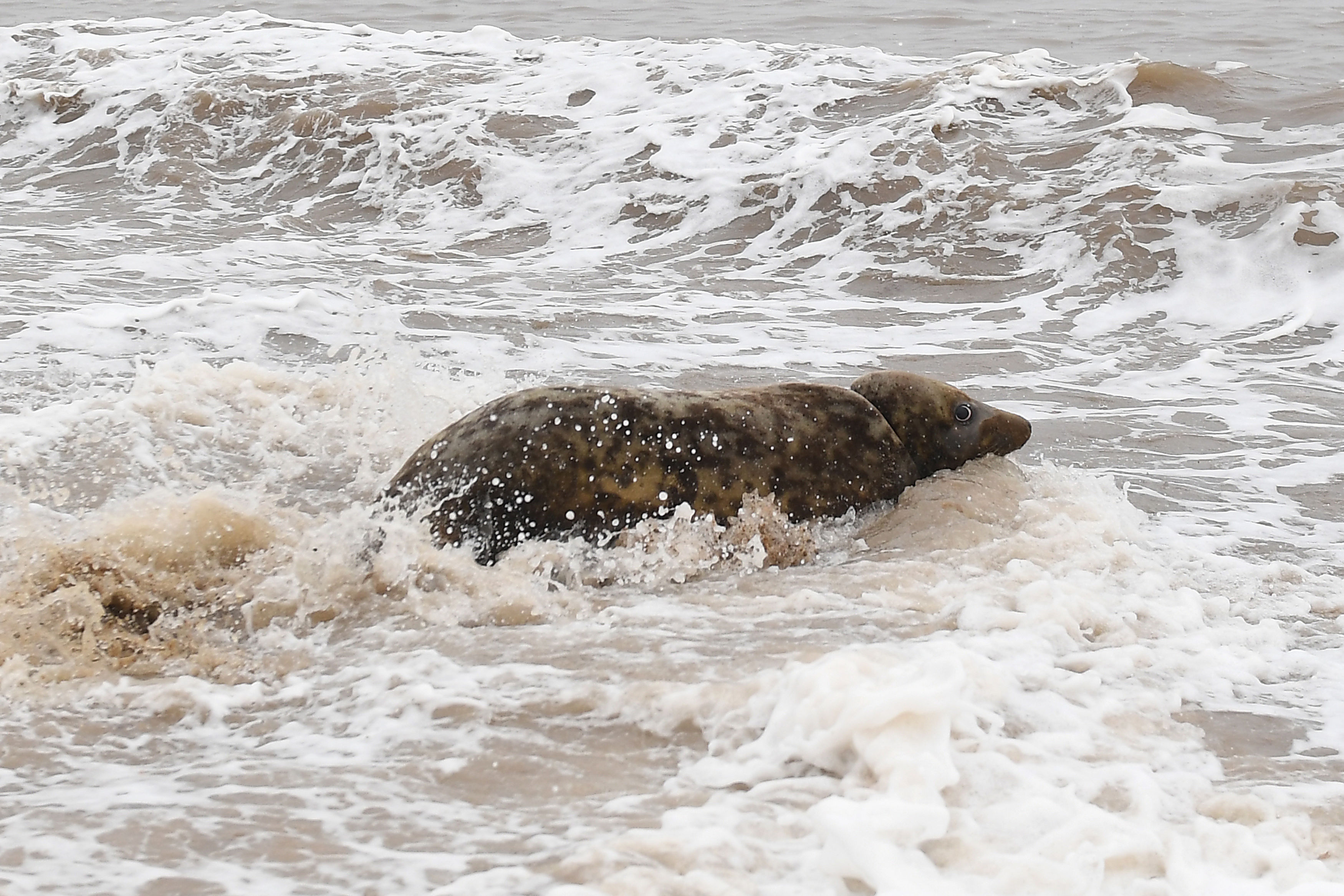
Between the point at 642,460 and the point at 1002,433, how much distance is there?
149 cm

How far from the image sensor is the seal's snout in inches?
191

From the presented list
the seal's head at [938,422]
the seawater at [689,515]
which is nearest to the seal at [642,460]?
the seal's head at [938,422]

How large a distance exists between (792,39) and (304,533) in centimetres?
1186

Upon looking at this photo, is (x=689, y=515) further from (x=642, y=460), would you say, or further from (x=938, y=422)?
(x=938, y=422)

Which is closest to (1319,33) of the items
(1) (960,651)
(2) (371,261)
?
(2) (371,261)

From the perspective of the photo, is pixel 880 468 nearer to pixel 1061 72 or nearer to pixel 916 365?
pixel 916 365

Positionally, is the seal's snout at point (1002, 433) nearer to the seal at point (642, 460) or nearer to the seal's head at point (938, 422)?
the seal's head at point (938, 422)

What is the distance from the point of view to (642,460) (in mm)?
4211

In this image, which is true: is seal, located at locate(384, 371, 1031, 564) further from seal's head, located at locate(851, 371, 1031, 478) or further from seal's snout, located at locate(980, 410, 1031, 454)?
seal's snout, located at locate(980, 410, 1031, 454)

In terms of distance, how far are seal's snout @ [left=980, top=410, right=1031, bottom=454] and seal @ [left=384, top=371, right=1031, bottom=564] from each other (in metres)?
0.12

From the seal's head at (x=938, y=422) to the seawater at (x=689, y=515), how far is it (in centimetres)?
14

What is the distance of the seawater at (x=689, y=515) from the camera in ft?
8.34

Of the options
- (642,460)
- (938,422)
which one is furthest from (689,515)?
(938,422)

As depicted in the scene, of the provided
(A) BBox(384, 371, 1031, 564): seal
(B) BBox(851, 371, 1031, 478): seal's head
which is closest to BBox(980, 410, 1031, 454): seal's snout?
(B) BBox(851, 371, 1031, 478): seal's head
